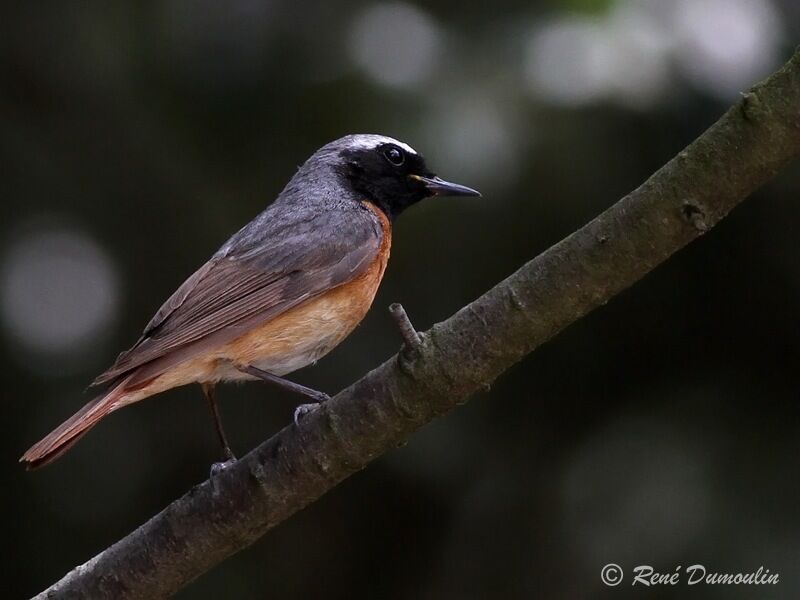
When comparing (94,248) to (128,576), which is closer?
(128,576)

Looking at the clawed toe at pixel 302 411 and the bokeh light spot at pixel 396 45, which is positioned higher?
the bokeh light spot at pixel 396 45

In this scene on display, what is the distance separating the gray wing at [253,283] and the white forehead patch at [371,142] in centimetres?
40

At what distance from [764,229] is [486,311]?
2.12 metres

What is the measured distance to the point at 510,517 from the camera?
487 cm

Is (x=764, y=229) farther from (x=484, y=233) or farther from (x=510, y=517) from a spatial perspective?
(x=510, y=517)

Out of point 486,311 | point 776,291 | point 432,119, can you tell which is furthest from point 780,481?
point 432,119

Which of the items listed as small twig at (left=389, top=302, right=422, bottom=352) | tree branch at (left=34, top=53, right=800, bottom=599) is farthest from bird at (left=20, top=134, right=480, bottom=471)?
small twig at (left=389, top=302, right=422, bottom=352)

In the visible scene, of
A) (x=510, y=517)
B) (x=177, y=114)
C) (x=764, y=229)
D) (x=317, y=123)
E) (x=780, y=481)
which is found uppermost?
(x=177, y=114)

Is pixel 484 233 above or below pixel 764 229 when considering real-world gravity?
above

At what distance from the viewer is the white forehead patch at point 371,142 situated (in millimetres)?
5412

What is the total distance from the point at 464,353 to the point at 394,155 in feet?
8.06

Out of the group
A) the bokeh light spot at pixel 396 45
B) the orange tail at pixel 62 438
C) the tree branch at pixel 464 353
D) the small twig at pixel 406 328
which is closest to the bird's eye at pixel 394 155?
the bokeh light spot at pixel 396 45

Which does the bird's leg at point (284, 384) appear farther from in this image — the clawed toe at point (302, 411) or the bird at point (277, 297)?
the clawed toe at point (302, 411)

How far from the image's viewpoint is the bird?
14.4 feet
